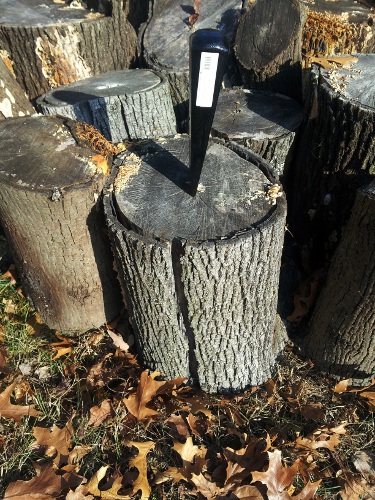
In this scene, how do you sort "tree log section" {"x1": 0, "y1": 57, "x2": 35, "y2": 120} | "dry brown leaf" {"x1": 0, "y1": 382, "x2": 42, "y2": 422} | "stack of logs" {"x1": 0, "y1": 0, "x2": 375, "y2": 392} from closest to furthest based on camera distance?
"stack of logs" {"x1": 0, "y1": 0, "x2": 375, "y2": 392}, "dry brown leaf" {"x1": 0, "y1": 382, "x2": 42, "y2": 422}, "tree log section" {"x1": 0, "y1": 57, "x2": 35, "y2": 120}

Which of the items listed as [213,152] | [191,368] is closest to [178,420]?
[191,368]

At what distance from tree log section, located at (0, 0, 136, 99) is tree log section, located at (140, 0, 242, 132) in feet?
0.78

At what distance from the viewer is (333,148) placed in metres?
2.70

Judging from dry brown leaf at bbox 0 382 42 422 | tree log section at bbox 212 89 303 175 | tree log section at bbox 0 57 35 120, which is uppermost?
tree log section at bbox 0 57 35 120

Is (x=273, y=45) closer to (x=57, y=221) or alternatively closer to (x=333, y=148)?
(x=333, y=148)

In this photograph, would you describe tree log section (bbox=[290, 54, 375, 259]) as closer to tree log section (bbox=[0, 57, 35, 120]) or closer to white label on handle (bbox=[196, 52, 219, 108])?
white label on handle (bbox=[196, 52, 219, 108])

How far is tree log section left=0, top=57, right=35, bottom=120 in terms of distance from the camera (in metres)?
2.93

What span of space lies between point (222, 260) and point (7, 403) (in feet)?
4.99

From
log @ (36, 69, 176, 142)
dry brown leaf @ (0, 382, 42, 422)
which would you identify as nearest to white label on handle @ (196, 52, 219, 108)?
log @ (36, 69, 176, 142)

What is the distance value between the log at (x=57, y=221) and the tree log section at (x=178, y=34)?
121 cm

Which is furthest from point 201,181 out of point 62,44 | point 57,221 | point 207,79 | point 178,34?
point 62,44

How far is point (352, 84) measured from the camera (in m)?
2.72

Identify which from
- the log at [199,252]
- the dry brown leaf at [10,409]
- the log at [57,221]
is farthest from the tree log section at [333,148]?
the dry brown leaf at [10,409]

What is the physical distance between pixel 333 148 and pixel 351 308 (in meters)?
1.01
